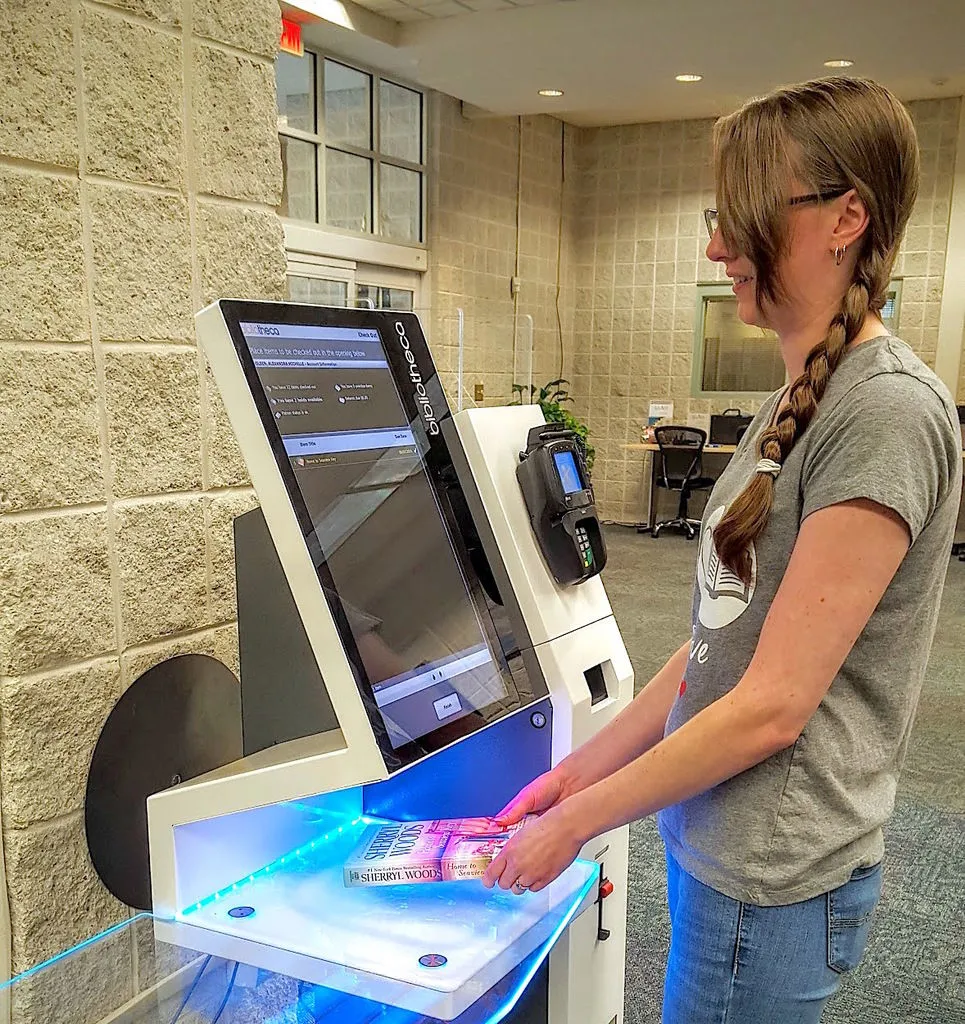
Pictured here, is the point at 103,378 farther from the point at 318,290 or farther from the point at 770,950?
the point at 318,290

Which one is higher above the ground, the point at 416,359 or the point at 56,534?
the point at 416,359

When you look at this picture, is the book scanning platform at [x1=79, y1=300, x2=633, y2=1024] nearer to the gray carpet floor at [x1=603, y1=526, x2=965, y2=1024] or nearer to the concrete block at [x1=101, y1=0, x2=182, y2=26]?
the concrete block at [x1=101, y1=0, x2=182, y2=26]

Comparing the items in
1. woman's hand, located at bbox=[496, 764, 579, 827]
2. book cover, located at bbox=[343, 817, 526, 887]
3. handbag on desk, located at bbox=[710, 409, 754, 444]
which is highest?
woman's hand, located at bbox=[496, 764, 579, 827]

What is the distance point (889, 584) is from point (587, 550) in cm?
43

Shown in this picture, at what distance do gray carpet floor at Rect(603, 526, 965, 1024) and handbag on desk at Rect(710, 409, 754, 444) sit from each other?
12.3 ft

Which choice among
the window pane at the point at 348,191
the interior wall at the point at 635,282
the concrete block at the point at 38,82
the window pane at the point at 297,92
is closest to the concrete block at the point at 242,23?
the concrete block at the point at 38,82

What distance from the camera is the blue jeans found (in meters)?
1.05

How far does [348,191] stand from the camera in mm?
6945

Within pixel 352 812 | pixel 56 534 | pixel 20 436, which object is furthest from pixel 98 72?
pixel 352 812

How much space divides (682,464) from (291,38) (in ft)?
14.7

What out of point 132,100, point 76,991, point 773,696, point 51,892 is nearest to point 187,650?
point 51,892

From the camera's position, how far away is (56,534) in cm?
122

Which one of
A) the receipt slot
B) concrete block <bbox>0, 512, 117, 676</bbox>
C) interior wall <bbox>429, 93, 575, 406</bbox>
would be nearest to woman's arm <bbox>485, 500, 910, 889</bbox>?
the receipt slot

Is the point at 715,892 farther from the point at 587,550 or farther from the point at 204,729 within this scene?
the point at 204,729
